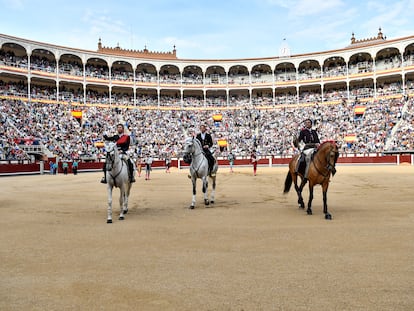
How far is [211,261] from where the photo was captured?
160 inches

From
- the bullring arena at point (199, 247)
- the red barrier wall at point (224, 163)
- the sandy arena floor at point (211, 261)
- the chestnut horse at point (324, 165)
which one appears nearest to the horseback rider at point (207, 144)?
the bullring arena at point (199, 247)

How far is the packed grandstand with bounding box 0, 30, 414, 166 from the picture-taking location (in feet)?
116

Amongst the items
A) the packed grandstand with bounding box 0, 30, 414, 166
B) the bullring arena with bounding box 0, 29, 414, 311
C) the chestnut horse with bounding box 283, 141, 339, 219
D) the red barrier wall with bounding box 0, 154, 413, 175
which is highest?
the packed grandstand with bounding box 0, 30, 414, 166

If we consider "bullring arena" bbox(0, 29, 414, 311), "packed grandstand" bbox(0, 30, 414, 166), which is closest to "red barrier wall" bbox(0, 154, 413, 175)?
"bullring arena" bbox(0, 29, 414, 311)

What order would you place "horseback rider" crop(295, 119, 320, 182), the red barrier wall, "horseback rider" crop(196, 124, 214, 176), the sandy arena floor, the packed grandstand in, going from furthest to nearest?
the packed grandstand
the red barrier wall
"horseback rider" crop(196, 124, 214, 176)
"horseback rider" crop(295, 119, 320, 182)
the sandy arena floor

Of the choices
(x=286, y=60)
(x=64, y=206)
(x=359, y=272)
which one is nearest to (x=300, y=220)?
(x=359, y=272)

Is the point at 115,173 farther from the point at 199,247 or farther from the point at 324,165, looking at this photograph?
the point at 324,165

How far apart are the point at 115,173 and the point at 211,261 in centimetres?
376

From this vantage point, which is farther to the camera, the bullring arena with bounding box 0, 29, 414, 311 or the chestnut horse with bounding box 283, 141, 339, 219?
the chestnut horse with bounding box 283, 141, 339, 219

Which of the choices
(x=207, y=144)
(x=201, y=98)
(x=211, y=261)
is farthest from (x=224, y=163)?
(x=211, y=261)

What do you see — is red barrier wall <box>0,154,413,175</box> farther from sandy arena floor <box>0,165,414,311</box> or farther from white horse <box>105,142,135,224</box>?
white horse <box>105,142,135,224</box>

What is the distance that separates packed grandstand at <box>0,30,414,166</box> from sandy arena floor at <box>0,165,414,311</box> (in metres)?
26.4

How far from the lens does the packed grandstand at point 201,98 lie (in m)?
35.3

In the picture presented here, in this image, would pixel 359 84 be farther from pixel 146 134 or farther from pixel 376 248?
pixel 376 248
